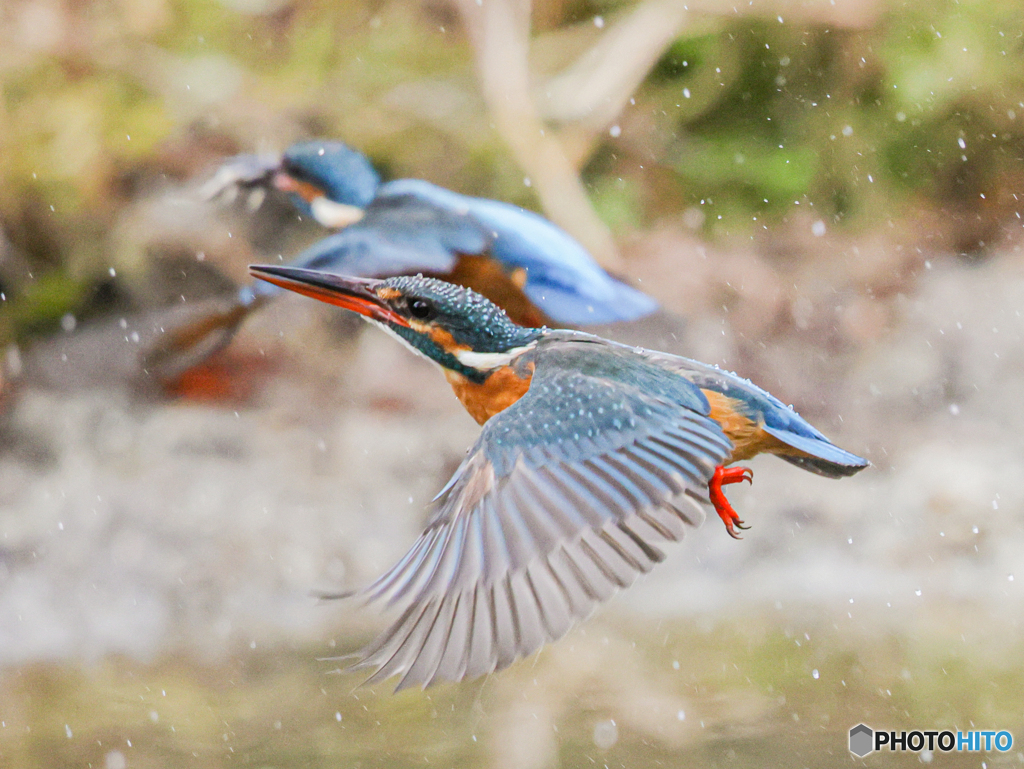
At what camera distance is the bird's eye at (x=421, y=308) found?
1018 mm

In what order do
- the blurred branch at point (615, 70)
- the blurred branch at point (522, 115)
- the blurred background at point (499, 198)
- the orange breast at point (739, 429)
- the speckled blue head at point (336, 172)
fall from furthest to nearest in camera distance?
the blurred branch at point (615, 70) < the blurred branch at point (522, 115) < the blurred background at point (499, 198) < the speckled blue head at point (336, 172) < the orange breast at point (739, 429)

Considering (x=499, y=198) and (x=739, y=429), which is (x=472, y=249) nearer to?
(x=739, y=429)

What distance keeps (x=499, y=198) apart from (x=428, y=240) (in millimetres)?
1579

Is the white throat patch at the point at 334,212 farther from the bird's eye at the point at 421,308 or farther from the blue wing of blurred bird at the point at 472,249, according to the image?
the bird's eye at the point at 421,308

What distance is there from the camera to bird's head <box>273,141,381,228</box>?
5.13ft

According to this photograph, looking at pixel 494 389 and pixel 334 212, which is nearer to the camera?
pixel 494 389

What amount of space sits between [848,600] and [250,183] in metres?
1.64

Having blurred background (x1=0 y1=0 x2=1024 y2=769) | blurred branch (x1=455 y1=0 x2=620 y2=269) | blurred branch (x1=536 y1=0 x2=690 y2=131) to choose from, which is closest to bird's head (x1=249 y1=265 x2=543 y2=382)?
blurred background (x1=0 y1=0 x2=1024 y2=769)

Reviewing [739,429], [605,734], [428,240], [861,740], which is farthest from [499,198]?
[739,429]

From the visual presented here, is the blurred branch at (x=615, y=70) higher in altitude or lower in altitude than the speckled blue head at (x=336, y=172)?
lower

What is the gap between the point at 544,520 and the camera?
901 millimetres

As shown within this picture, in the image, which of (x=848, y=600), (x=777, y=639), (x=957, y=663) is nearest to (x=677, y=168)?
(x=848, y=600)

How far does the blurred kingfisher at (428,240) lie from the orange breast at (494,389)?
1.13 ft

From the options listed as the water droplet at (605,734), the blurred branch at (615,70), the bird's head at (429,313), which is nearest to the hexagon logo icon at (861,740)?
the water droplet at (605,734)
